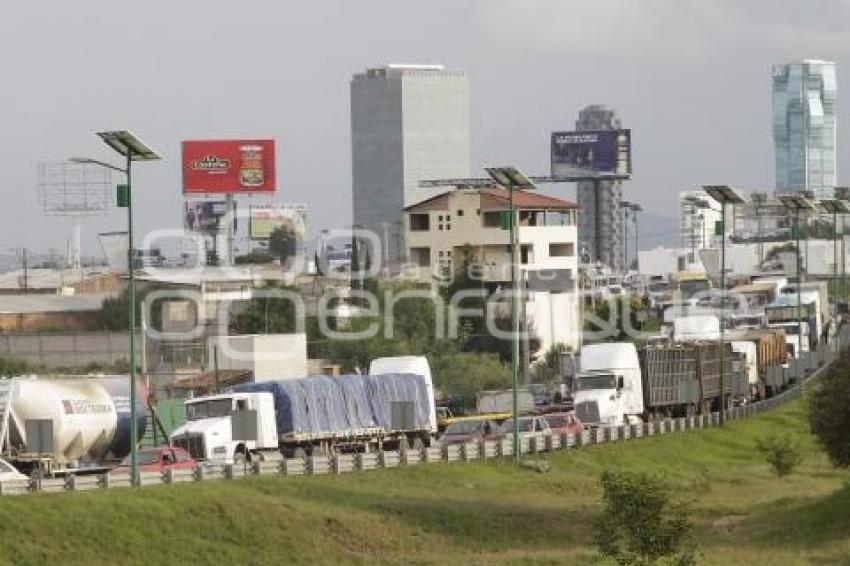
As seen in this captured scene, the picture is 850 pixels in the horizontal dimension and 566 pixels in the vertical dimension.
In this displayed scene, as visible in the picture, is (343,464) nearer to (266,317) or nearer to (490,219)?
(266,317)

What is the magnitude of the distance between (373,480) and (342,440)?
10971 mm

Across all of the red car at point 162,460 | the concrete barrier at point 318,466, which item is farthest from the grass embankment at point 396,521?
the red car at point 162,460

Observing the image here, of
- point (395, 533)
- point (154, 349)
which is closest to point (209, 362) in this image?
point (154, 349)

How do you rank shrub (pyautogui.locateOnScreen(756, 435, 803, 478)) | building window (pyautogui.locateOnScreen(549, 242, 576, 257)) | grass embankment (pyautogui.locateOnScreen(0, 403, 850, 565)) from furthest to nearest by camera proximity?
building window (pyautogui.locateOnScreen(549, 242, 576, 257)) < shrub (pyautogui.locateOnScreen(756, 435, 803, 478)) < grass embankment (pyautogui.locateOnScreen(0, 403, 850, 565))

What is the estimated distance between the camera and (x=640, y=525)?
4603cm

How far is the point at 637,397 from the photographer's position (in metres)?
86.4

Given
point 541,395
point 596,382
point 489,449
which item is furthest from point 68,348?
point 489,449

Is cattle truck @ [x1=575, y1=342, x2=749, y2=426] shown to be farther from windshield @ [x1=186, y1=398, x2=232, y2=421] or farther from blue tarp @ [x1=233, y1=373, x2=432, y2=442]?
windshield @ [x1=186, y1=398, x2=232, y2=421]

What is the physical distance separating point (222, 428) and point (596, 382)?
75.7 feet

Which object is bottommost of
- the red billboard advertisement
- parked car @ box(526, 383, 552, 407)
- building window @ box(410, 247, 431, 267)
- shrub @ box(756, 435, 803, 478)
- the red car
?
shrub @ box(756, 435, 803, 478)

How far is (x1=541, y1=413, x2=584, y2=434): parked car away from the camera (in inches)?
2945

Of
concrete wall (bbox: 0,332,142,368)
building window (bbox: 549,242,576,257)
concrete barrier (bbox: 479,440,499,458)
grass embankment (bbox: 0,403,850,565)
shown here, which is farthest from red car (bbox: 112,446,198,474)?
building window (bbox: 549,242,576,257)

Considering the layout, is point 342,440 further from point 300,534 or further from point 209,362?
point 209,362

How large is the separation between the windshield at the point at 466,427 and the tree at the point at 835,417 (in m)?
13.3
